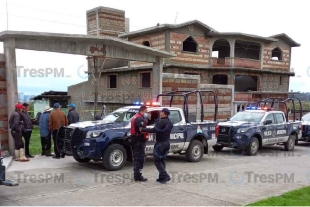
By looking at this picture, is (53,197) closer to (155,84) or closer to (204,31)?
(155,84)

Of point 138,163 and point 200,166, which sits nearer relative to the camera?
point 138,163

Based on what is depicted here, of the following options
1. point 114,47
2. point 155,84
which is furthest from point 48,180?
point 155,84

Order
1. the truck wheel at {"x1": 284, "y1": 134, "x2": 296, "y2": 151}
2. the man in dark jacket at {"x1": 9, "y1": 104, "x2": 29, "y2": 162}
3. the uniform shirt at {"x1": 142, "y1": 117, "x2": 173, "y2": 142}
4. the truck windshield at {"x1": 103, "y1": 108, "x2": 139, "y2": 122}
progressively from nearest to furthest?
the uniform shirt at {"x1": 142, "y1": 117, "x2": 173, "y2": 142} → the man in dark jacket at {"x1": 9, "y1": 104, "x2": 29, "y2": 162} → the truck windshield at {"x1": 103, "y1": 108, "x2": 139, "y2": 122} → the truck wheel at {"x1": 284, "y1": 134, "x2": 296, "y2": 151}

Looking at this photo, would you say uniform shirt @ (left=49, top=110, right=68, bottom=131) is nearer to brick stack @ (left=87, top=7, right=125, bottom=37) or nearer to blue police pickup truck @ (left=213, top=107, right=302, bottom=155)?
blue police pickup truck @ (left=213, top=107, right=302, bottom=155)

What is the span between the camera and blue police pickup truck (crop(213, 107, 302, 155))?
41.3ft

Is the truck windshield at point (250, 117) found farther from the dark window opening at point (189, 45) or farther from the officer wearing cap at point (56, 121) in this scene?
the dark window opening at point (189, 45)

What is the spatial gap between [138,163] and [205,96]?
38.3ft

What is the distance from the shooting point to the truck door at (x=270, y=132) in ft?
43.4

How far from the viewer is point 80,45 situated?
12.0 metres

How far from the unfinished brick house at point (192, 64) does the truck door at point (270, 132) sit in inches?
218

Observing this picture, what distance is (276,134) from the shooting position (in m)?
13.8

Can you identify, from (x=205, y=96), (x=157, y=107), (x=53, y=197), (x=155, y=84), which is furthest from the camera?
(x=205, y=96)

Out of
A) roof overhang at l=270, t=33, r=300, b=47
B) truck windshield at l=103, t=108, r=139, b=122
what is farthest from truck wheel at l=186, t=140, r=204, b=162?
roof overhang at l=270, t=33, r=300, b=47

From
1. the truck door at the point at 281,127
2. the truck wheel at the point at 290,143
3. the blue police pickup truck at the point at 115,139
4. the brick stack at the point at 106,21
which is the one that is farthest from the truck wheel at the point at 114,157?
the brick stack at the point at 106,21
